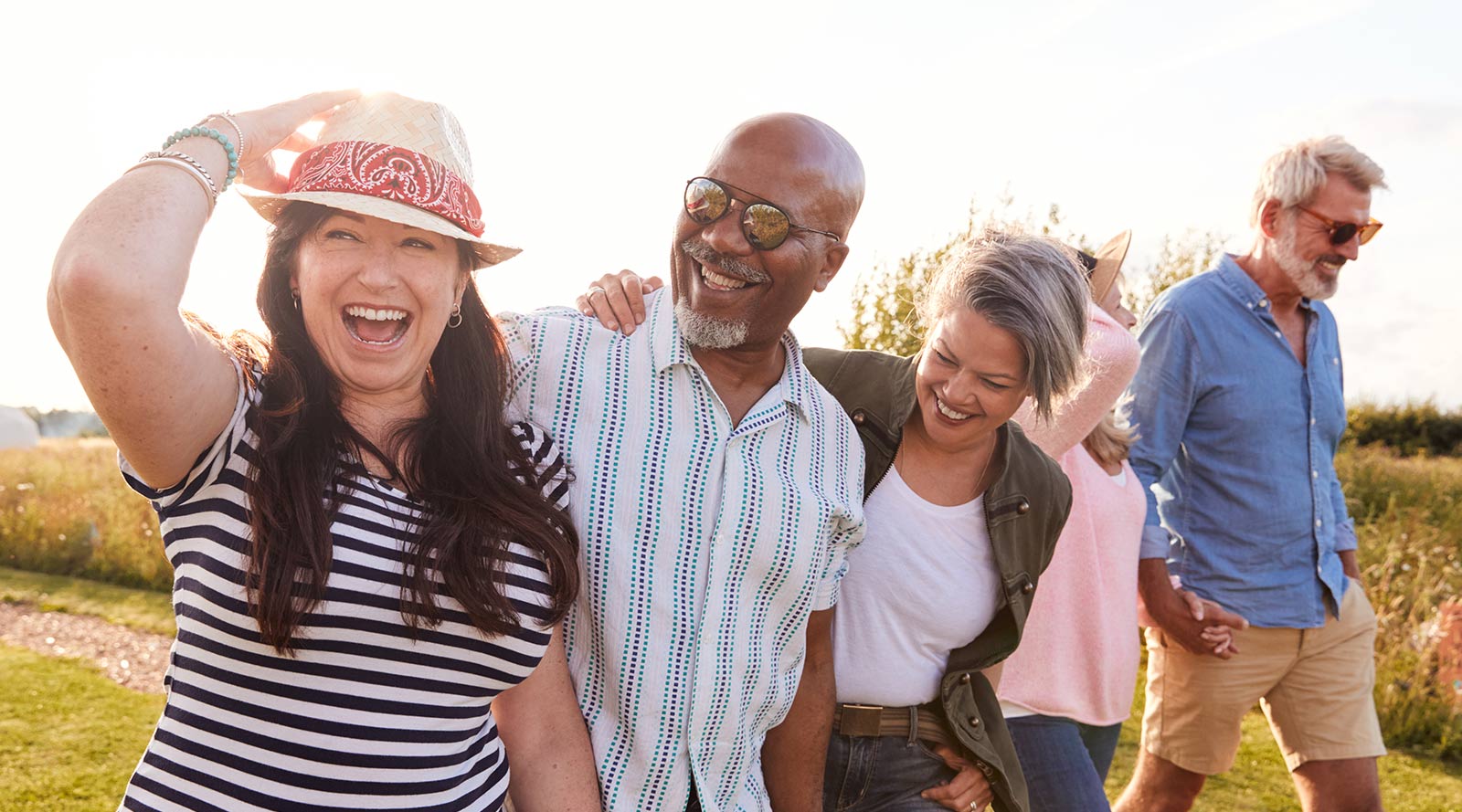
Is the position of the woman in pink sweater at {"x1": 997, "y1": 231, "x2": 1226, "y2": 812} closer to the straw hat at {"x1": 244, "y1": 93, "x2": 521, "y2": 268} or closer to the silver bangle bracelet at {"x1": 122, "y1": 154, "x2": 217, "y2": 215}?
the straw hat at {"x1": 244, "y1": 93, "x2": 521, "y2": 268}

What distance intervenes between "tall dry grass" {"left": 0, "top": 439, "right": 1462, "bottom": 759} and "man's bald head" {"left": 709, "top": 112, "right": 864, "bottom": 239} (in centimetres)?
644

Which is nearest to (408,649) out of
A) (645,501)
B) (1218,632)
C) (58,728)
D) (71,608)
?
(645,501)

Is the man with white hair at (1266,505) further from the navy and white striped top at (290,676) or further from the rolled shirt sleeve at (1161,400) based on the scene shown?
the navy and white striped top at (290,676)

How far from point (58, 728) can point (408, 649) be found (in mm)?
5875

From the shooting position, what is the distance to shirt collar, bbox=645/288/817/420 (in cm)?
261

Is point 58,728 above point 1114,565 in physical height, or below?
below

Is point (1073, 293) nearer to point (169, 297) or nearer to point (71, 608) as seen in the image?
point (169, 297)

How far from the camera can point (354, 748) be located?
2.03 metres

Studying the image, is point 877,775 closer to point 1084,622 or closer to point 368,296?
point 1084,622

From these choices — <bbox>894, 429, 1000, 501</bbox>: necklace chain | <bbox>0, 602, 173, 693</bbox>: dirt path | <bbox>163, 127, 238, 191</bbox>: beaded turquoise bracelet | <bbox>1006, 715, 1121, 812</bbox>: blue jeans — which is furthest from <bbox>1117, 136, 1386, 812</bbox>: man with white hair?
<bbox>0, 602, 173, 693</bbox>: dirt path

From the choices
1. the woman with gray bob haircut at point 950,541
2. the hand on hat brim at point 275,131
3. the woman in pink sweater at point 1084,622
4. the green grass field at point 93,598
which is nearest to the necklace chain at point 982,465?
the woman with gray bob haircut at point 950,541

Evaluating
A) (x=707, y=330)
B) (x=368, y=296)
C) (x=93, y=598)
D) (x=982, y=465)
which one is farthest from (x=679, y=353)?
(x=93, y=598)

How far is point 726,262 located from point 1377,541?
867 cm

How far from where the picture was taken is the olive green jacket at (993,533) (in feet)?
10.5
